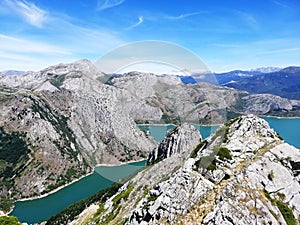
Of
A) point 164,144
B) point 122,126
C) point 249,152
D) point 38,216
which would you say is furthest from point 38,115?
point 249,152

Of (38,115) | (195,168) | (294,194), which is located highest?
(195,168)

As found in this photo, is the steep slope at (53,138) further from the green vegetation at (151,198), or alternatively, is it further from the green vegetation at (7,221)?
the green vegetation at (151,198)

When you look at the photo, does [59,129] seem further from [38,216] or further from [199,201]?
[199,201]

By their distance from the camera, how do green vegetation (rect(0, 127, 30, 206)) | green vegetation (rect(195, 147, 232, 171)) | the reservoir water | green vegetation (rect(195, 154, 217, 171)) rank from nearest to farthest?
1. green vegetation (rect(195, 154, 217, 171))
2. green vegetation (rect(195, 147, 232, 171))
3. the reservoir water
4. green vegetation (rect(0, 127, 30, 206))

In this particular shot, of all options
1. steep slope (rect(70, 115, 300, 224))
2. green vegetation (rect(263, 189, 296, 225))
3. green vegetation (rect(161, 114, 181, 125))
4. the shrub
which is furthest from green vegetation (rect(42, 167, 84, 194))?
green vegetation (rect(263, 189, 296, 225))

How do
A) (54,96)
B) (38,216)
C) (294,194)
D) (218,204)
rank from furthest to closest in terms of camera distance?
1. (54,96)
2. (38,216)
3. (294,194)
4. (218,204)

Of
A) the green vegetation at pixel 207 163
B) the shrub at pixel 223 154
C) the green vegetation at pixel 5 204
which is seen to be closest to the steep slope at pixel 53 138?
the green vegetation at pixel 5 204

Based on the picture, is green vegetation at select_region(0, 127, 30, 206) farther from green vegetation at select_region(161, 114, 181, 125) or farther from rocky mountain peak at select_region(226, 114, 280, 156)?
green vegetation at select_region(161, 114, 181, 125)
